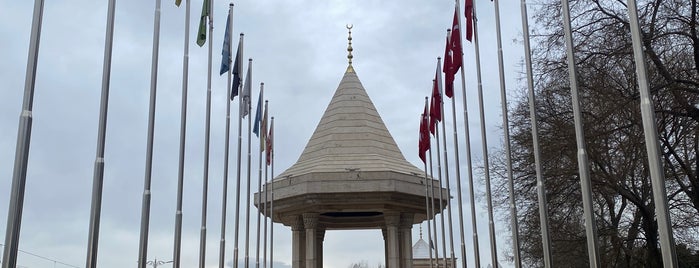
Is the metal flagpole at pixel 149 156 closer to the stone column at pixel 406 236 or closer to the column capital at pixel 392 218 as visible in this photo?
the column capital at pixel 392 218

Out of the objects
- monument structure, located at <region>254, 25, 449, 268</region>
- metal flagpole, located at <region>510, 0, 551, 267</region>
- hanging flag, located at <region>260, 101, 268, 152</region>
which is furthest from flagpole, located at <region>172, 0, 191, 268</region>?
monument structure, located at <region>254, 25, 449, 268</region>

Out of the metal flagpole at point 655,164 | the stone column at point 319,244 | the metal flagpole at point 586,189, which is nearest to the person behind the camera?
the metal flagpole at point 655,164

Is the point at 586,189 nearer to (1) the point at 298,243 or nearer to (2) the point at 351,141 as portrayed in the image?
(2) the point at 351,141

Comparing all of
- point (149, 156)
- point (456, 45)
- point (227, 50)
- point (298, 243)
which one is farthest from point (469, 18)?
point (298, 243)

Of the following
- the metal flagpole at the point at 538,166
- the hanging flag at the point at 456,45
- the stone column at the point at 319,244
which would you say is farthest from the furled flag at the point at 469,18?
the stone column at the point at 319,244

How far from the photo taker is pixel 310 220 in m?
31.3

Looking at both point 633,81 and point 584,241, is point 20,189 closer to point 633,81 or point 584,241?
point 633,81

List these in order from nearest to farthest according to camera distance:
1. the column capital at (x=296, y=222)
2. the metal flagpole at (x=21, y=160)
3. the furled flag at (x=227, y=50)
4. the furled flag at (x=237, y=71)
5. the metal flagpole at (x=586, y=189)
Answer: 1. the metal flagpole at (x=21, y=160)
2. the metal flagpole at (x=586, y=189)
3. the furled flag at (x=227, y=50)
4. the furled flag at (x=237, y=71)
5. the column capital at (x=296, y=222)

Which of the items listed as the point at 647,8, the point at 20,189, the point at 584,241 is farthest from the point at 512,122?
the point at 20,189

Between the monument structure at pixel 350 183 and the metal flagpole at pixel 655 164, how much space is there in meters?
17.4

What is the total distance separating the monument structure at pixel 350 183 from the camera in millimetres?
29078

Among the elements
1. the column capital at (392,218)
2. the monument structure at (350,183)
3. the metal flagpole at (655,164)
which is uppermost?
the monument structure at (350,183)

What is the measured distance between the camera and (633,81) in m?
18.4

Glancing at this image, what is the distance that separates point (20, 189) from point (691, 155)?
1733cm
